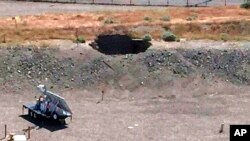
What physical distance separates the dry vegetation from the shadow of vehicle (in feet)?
44.4

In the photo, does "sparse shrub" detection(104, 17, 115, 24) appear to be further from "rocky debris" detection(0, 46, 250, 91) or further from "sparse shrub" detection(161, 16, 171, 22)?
"rocky debris" detection(0, 46, 250, 91)

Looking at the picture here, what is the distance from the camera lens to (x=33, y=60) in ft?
176

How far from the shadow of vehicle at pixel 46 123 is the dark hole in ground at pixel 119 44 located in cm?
1265

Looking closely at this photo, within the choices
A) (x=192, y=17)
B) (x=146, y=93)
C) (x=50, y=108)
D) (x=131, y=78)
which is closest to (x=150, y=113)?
(x=146, y=93)

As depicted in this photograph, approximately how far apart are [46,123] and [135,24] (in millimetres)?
19435

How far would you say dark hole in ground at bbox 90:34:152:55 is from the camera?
57062 millimetres

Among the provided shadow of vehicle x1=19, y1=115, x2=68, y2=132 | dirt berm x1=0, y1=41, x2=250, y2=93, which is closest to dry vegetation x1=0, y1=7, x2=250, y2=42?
dirt berm x1=0, y1=41, x2=250, y2=93

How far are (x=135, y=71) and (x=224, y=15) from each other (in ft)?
56.5

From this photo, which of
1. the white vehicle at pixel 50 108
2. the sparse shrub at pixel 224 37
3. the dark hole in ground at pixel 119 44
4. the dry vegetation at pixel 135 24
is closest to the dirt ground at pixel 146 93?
the white vehicle at pixel 50 108

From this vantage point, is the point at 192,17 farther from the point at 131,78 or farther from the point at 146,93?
the point at 146,93

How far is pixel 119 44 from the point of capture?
58.0m

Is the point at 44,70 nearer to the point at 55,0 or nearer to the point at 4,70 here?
the point at 4,70

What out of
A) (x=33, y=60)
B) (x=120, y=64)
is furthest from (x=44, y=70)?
(x=120, y=64)

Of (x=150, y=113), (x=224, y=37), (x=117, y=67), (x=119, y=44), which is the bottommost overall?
(x=150, y=113)
